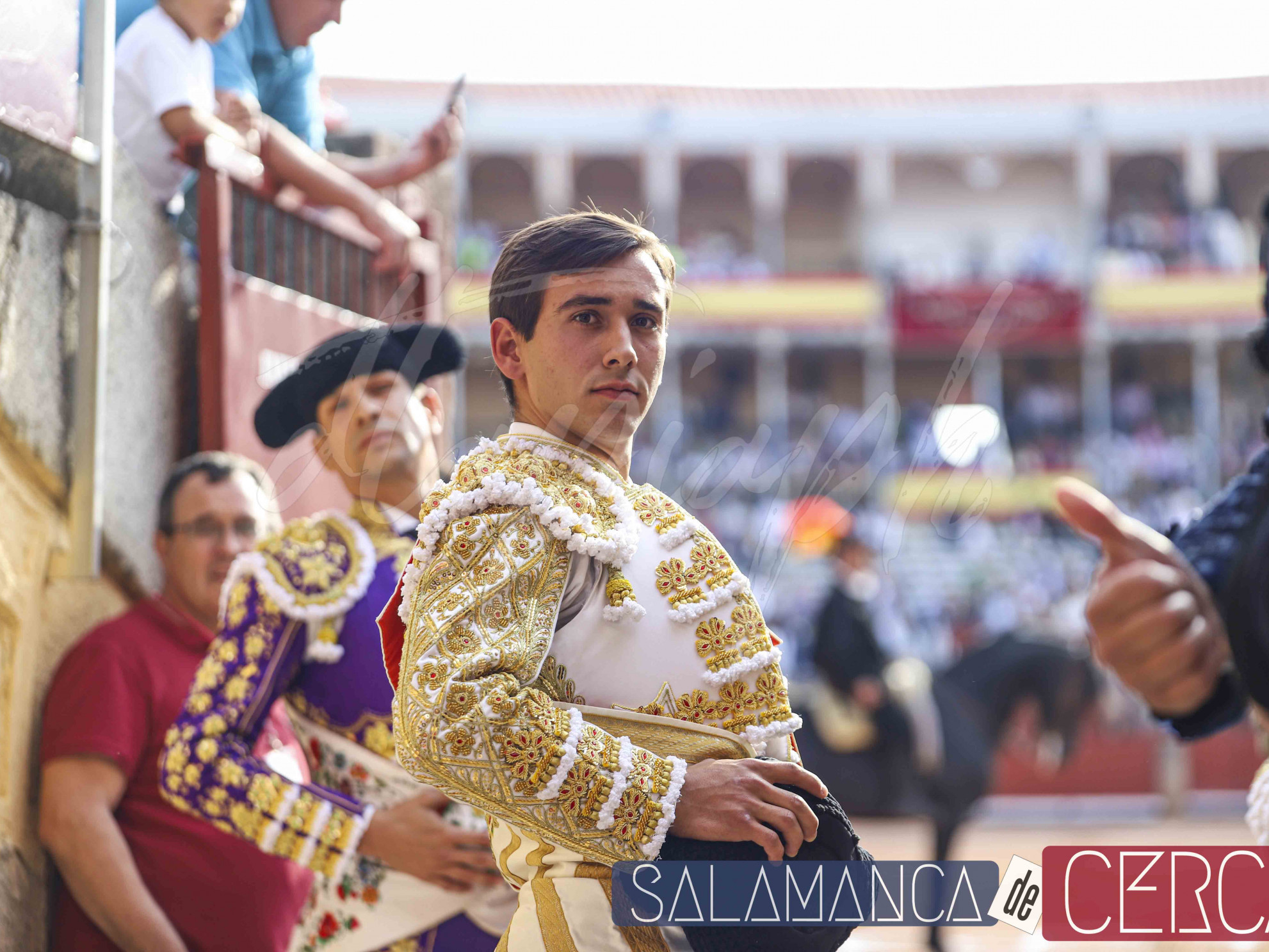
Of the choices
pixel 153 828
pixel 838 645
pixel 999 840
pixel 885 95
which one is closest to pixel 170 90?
pixel 153 828

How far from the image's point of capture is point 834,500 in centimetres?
268

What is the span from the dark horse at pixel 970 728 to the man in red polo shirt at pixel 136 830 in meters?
4.94

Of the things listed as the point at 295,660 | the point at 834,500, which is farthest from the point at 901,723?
the point at 295,660

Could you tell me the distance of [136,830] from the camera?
218 centimetres

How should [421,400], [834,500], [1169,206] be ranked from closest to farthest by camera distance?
[421,400] < [834,500] < [1169,206]

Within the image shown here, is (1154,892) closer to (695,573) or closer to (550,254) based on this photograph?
(695,573)

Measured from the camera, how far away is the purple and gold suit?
175 cm

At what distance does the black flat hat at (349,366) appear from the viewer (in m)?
2.05

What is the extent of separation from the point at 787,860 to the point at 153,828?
4.32ft

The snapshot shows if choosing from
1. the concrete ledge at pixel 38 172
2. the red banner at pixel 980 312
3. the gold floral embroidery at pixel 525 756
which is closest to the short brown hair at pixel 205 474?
the concrete ledge at pixel 38 172

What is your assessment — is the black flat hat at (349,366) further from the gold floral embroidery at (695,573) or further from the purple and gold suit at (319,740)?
the gold floral embroidery at (695,573)

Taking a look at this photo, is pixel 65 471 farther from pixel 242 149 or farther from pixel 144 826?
pixel 242 149

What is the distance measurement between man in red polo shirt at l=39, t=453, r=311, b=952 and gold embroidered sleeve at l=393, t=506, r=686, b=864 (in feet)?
3.55

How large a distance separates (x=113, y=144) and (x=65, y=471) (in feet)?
2.09
